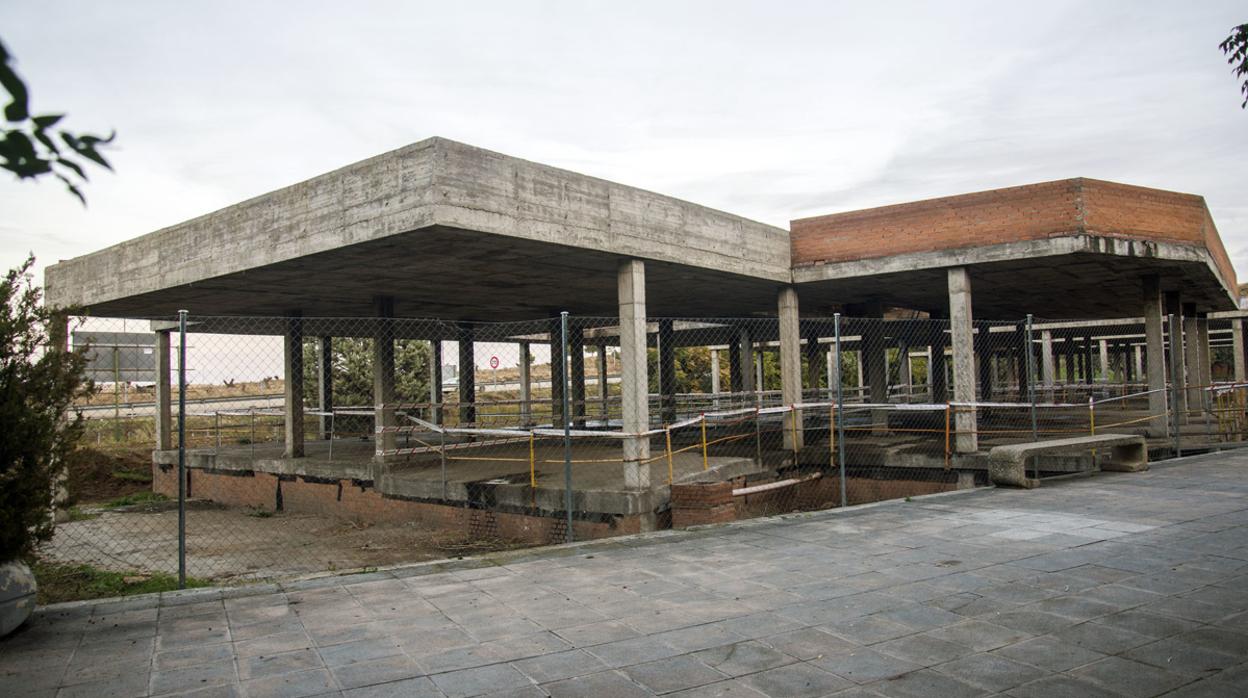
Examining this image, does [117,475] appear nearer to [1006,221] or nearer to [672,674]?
[672,674]

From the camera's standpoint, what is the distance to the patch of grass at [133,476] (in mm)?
20078

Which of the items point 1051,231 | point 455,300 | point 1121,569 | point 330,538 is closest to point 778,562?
point 1121,569

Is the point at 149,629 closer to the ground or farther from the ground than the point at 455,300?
closer to the ground

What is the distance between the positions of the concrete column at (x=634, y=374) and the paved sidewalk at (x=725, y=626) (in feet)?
8.72

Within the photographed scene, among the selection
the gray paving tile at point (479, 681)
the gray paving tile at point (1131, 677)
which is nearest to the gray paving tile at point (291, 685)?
the gray paving tile at point (479, 681)

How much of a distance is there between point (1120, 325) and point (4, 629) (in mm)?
37158

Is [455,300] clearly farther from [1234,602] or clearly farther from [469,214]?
[1234,602]

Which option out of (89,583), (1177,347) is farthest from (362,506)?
(1177,347)

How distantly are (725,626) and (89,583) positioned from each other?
6814 millimetres

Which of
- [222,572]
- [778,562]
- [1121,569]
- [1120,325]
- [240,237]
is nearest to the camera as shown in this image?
[1121,569]

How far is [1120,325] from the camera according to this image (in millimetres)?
32312

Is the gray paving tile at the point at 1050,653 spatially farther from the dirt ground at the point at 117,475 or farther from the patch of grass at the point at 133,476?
the patch of grass at the point at 133,476

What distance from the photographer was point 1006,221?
13.8 meters

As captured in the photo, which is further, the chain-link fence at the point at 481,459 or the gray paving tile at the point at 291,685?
the chain-link fence at the point at 481,459
